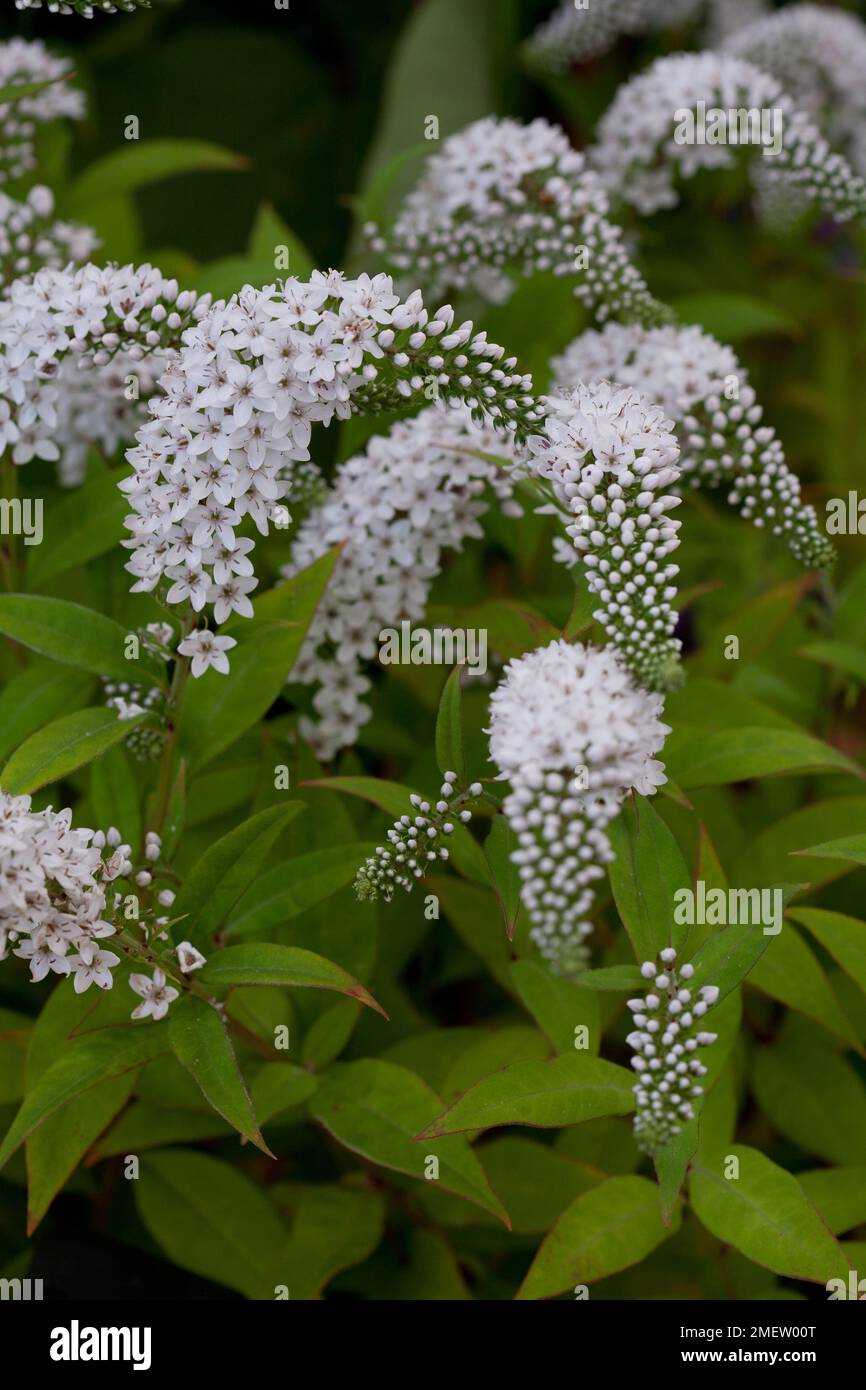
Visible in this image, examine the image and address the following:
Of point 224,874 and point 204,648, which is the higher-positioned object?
Answer: point 204,648

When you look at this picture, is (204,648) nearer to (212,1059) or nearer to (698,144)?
(212,1059)

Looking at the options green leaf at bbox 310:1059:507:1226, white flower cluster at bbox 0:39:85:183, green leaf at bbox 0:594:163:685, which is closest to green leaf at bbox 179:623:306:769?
green leaf at bbox 0:594:163:685

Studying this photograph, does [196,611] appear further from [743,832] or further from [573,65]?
[573,65]

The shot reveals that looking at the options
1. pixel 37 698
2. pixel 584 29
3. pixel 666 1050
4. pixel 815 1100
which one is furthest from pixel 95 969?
pixel 584 29

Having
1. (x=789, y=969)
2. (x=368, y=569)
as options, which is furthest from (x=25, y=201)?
(x=789, y=969)

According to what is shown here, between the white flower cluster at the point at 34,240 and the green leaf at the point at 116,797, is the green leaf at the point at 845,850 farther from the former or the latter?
the white flower cluster at the point at 34,240
